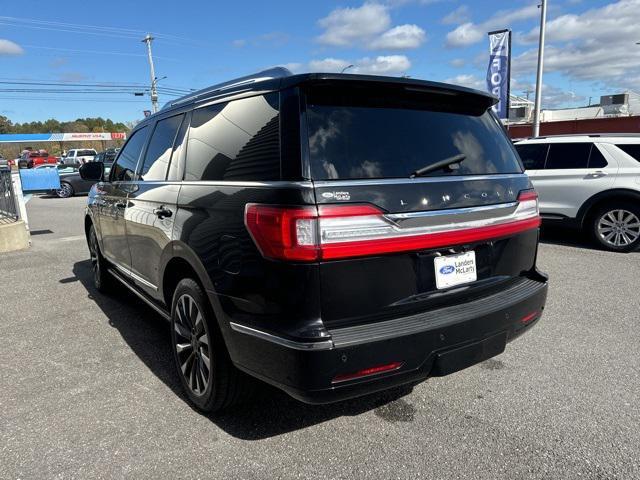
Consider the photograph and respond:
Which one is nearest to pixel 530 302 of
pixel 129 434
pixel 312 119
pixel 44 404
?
pixel 312 119

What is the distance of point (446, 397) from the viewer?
3084 mm

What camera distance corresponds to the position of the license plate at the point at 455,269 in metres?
2.45

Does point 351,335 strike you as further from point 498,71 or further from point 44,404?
point 498,71

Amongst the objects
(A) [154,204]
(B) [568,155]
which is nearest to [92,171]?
(A) [154,204]

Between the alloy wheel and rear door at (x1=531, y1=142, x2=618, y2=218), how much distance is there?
42 centimetres

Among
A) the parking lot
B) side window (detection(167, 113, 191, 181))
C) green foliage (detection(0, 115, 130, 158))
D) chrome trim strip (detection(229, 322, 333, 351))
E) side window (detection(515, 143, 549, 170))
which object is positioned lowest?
the parking lot

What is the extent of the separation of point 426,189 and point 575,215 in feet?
21.0

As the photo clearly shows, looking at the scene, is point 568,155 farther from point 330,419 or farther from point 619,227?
point 330,419

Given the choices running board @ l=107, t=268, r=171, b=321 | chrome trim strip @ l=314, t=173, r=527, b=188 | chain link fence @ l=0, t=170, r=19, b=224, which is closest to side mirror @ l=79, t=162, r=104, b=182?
running board @ l=107, t=268, r=171, b=321

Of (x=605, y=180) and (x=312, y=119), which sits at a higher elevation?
(x=312, y=119)

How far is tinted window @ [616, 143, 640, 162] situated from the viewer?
718 centimetres

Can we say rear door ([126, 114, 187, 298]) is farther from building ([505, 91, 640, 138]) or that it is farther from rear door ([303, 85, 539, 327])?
building ([505, 91, 640, 138])

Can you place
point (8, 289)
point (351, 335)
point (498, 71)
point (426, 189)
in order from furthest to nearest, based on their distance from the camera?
1. point (498, 71)
2. point (8, 289)
3. point (426, 189)
4. point (351, 335)

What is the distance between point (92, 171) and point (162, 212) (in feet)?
8.49
